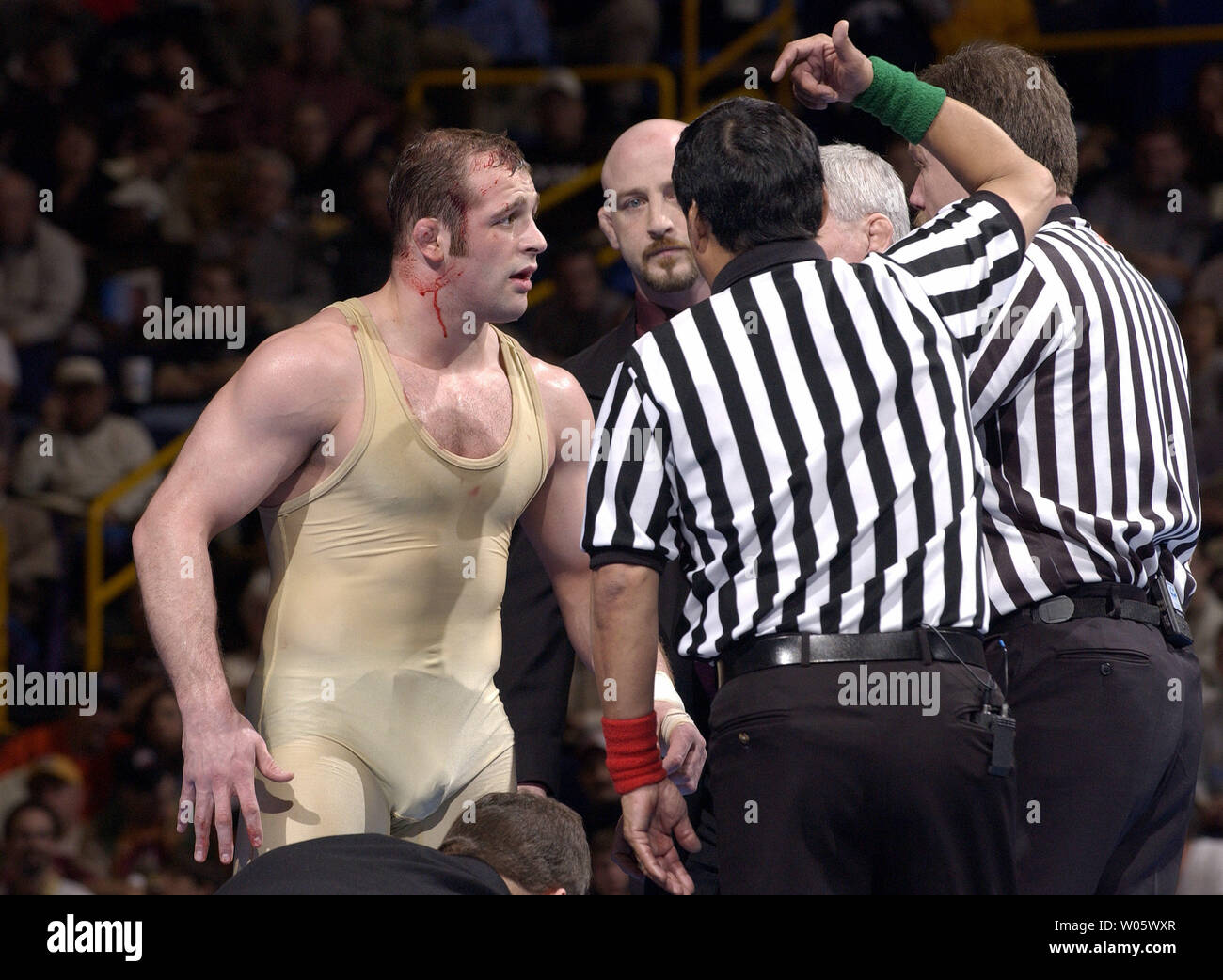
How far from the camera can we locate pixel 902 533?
2018 mm

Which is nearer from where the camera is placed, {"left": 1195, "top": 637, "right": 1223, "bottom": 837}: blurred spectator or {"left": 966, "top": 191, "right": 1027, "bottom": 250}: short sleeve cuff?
{"left": 966, "top": 191, "right": 1027, "bottom": 250}: short sleeve cuff

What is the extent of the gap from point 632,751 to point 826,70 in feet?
3.47

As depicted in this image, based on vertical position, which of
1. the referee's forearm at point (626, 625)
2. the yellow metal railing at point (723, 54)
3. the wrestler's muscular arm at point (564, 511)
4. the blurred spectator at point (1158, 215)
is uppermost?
the yellow metal railing at point (723, 54)

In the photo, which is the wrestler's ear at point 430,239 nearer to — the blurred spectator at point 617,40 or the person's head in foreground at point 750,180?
the person's head in foreground at point 750,180

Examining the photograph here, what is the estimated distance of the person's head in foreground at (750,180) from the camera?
2146mm

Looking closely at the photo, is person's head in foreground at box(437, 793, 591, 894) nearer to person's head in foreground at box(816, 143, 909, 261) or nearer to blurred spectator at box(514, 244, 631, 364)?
person's head in foreground at box(816, 143, 909, 261)

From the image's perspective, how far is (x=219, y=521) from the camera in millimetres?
2430

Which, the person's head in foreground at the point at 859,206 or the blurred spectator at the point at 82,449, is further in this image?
the blurred spectator at the point at 82,449

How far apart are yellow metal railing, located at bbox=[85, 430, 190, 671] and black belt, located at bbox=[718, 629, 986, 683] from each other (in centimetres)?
374

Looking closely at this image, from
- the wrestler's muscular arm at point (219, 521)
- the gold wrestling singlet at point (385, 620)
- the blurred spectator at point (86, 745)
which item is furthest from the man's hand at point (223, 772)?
the blurred spectator at point (86, 745)

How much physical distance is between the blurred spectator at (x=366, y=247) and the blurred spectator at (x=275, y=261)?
74 mm

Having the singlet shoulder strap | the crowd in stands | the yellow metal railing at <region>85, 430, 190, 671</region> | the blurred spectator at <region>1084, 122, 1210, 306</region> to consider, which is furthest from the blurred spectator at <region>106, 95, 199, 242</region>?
the singlet shoulder strap

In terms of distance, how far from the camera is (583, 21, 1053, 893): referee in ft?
6.47

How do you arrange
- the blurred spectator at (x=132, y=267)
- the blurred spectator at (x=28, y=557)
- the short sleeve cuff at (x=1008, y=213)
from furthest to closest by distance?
1. the blurred spectator at (x=132, y=267)
2. the blurred spectator at (x=28, y=557)
3. the short sleeve cuff at (x=1008, y=213)
